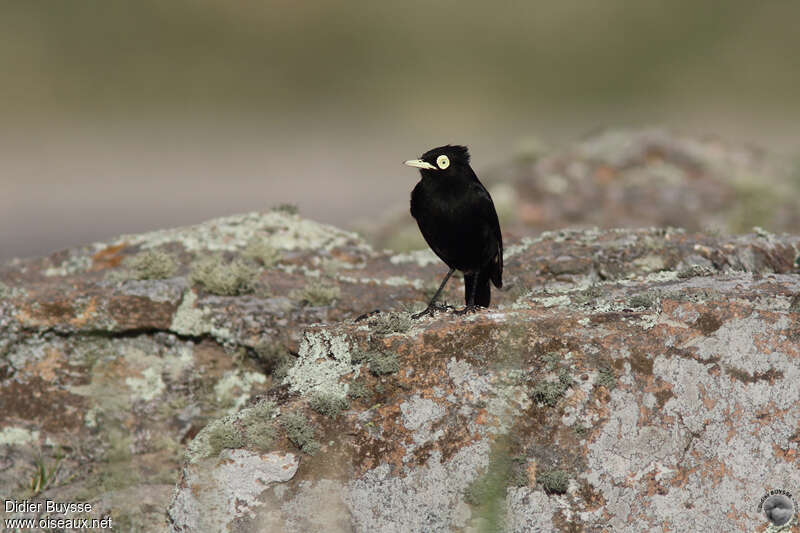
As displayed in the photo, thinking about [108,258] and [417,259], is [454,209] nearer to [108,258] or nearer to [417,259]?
[417,259]

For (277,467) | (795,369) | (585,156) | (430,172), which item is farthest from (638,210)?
(277,467)

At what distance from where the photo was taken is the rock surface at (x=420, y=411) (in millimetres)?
5199

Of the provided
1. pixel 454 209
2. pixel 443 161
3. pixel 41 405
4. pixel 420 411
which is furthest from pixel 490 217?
pixel 41 405

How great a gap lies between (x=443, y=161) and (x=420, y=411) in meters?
2.65

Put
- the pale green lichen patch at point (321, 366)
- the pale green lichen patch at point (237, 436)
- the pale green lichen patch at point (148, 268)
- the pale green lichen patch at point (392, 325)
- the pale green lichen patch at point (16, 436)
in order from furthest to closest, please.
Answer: the pale green lichen patch at point (148, 268)
the pale green lichen patch at point (16, 436)
the pale green lichen patch at point (392, 325)
the pale green lichen patch at point (321, 366)
the pale green lichen patch at point (237, 436)

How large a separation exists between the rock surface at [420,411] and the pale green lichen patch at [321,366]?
0.06 ft

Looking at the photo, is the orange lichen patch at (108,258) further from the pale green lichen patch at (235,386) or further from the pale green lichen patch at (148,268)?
the pale green lichen patch at (235,386)

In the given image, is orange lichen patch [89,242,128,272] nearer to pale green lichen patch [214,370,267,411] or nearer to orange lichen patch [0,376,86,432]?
orange lichen patch [0,376,86,432]

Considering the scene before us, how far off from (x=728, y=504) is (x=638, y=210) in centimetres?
1319

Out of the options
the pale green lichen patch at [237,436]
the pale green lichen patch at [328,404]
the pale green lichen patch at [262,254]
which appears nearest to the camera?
the pale green lichen patch at [237,436]

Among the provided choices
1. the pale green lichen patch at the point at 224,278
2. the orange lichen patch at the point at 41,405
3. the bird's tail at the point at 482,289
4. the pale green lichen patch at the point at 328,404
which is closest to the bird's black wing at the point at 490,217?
the bird's tail at the point at 482,289

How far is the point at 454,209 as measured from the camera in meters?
7.35

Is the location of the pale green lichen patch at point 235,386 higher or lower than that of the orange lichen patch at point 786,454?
lower

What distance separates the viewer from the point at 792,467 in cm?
517
